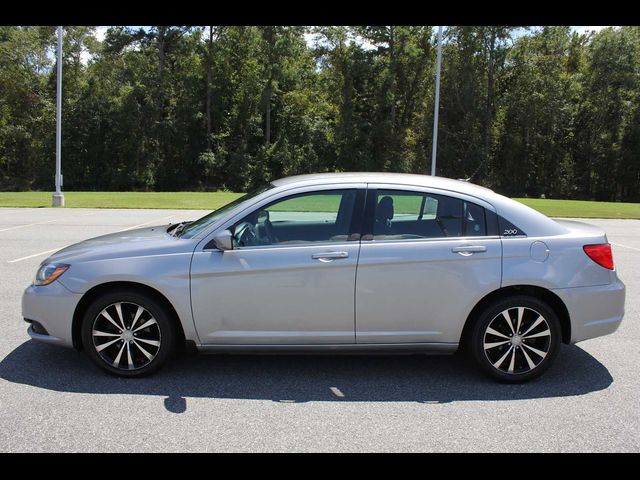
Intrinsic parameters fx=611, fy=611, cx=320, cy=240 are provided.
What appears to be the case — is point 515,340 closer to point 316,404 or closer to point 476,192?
point 476,192

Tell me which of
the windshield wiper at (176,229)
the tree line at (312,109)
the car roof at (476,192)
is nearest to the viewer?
the car roof at (476,192)

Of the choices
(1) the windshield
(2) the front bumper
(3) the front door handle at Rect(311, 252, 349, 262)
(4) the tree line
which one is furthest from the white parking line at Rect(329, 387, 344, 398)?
(4) the tree line

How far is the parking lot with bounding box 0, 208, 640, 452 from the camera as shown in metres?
3.81

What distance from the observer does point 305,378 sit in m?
4.96

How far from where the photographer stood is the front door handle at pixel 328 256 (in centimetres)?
472

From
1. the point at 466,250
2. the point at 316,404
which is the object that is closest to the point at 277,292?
the point at 316,404

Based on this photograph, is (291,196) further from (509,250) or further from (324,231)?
(509,250)

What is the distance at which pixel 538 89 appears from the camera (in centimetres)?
5256

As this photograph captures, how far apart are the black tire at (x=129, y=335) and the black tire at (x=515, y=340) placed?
7.96 ft

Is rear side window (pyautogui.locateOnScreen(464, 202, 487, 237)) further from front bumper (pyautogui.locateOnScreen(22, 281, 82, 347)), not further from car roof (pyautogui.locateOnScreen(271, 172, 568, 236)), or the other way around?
front bumper (pyautogui.locateOnScreen(22, 281, 82, 347))

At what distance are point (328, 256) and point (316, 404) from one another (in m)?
1.11

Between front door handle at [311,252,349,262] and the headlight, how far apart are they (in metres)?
1.98

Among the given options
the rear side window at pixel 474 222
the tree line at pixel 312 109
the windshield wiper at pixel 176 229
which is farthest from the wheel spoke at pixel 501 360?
the tree line at pixel 312 109

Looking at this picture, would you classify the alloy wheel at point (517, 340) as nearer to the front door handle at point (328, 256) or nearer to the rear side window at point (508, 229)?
the rear side window at point (508, 229)
